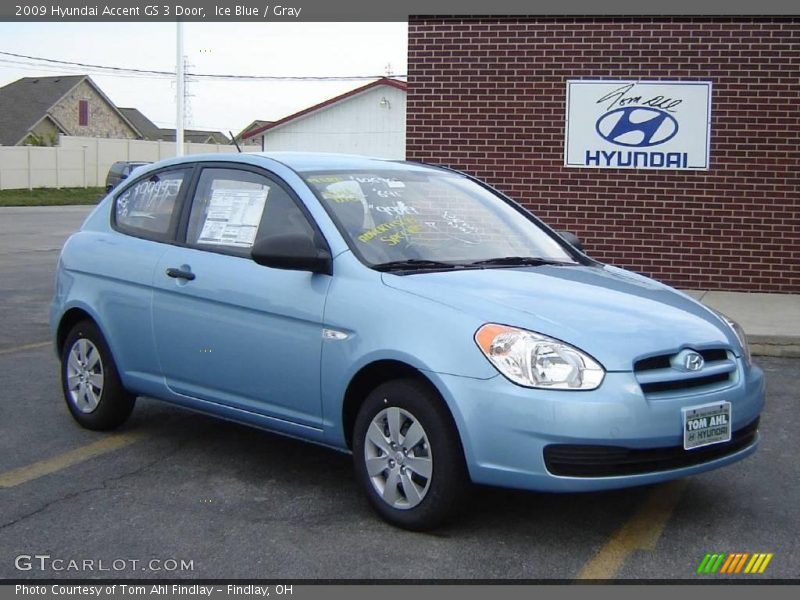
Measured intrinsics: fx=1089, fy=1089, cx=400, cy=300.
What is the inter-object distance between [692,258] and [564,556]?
27.1 ft

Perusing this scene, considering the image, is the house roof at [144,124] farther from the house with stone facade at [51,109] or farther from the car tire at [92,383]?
the car tire at [92,383]

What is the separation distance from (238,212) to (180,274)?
17.6 inches

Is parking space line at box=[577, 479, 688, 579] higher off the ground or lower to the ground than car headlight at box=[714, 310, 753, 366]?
lower

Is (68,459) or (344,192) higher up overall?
(344,192)

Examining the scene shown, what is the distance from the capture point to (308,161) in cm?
572

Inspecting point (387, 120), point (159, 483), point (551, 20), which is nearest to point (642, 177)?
point (551, 20)

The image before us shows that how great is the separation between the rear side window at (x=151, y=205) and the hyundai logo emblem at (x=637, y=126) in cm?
706

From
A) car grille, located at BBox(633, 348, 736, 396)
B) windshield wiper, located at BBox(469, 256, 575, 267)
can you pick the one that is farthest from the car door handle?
car grille, located at BBox(633, 348, 736, 396)

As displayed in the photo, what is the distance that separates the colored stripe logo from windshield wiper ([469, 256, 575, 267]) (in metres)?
1.72

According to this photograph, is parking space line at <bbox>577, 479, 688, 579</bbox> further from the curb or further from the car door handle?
the curb

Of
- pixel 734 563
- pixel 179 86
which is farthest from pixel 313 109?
pixel 734 563

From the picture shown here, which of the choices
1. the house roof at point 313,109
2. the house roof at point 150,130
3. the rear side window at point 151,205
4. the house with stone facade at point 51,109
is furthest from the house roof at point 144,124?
the rear side window at point 151,205

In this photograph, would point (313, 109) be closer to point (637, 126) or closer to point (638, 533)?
point (637, 126)

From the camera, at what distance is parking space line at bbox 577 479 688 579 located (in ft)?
14.1
